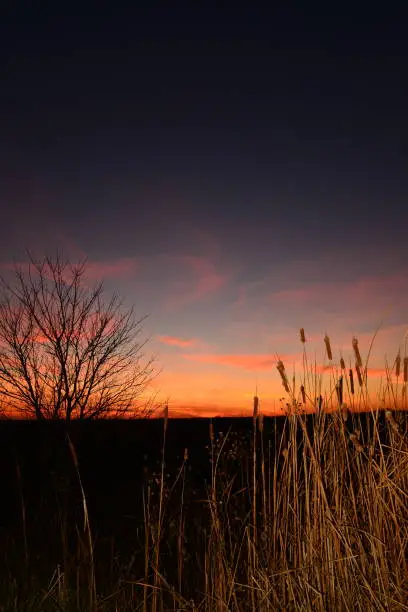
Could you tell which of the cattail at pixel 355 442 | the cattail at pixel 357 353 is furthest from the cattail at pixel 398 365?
the cattail at pixel 355 442

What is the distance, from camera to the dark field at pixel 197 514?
10.6 feet

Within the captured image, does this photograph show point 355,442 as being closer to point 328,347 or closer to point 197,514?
point 328,347

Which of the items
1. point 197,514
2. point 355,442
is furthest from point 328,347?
point 197,514

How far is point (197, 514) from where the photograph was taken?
836 cm

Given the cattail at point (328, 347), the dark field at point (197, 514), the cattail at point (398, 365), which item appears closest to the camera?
the dark field at point (197, 514)

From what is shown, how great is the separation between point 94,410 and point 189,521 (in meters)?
4.39

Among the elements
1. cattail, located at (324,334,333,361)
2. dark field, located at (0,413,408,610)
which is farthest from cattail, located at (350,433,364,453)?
cattail, located at (324,334,333,361)

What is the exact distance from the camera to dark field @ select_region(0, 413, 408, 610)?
10.6 ft

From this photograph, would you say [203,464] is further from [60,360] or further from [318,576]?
[318,576]

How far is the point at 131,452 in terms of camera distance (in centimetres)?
1634

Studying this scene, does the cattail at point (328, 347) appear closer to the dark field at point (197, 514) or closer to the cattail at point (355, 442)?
the dark field at point (197, 514)

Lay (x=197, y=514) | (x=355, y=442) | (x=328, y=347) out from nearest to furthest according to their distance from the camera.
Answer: (x=355, y=442) < (x=328, y=347) < (x=197, y=514)

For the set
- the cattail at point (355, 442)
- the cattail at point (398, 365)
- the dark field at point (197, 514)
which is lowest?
the dark field at point (197, 514)

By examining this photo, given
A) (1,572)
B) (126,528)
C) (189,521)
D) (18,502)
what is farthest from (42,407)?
(1,572)
